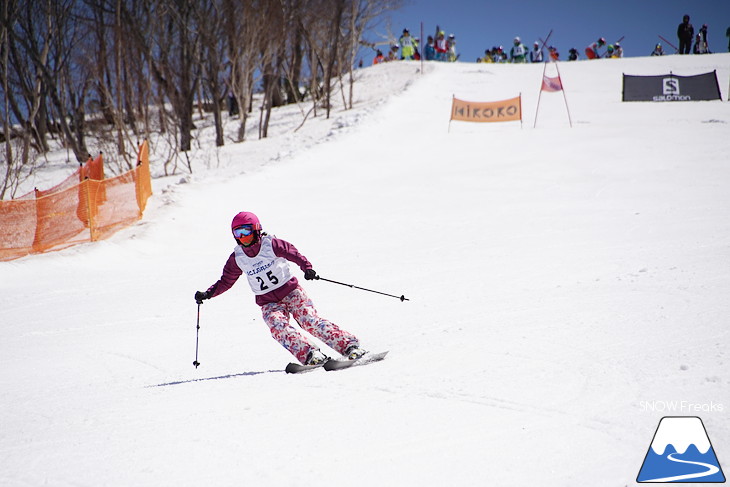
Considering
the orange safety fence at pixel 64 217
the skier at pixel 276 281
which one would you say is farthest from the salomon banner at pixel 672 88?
the skier at pixel 276 281

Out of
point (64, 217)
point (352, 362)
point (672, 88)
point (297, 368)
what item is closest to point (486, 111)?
point (672, 88)

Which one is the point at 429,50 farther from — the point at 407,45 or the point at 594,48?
the point at 594,48

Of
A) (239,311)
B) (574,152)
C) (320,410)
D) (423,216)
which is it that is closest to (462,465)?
(320,410)

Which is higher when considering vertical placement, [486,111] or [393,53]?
[393,53]

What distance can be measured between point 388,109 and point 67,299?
669 inches

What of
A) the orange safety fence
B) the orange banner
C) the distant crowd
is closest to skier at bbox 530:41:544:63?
the distant crowd

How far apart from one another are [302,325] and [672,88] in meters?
21.9

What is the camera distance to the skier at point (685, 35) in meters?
30.4

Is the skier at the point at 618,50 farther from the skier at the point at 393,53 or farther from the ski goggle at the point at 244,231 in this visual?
the ski goggle at the point at 244,231

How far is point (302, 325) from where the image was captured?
5043mm

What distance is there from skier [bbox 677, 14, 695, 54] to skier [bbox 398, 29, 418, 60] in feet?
49.1

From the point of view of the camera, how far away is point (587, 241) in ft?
29.5

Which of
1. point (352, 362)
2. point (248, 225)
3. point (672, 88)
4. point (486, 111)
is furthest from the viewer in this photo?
point (672, 88)

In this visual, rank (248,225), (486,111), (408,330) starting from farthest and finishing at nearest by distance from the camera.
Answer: (486,111) < (408,330) < (248,225)
